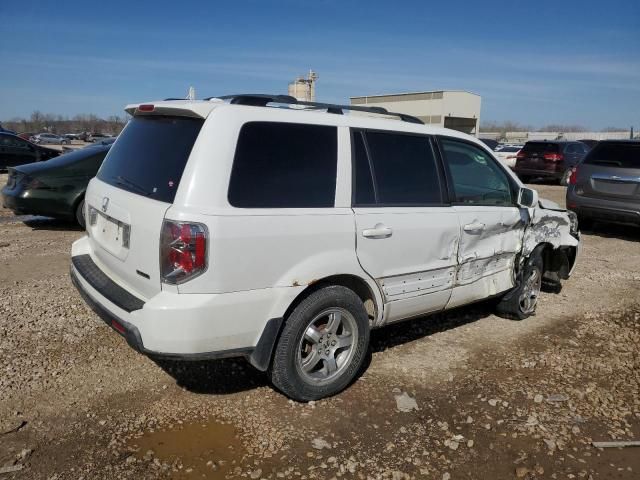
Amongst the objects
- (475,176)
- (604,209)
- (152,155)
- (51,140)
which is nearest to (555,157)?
(604,209)

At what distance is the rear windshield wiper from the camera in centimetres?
308

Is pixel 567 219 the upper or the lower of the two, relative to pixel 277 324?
upper

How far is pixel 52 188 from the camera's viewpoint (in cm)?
794

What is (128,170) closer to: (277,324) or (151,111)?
(151,111)

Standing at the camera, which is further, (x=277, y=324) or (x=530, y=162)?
(x=530, y=162)

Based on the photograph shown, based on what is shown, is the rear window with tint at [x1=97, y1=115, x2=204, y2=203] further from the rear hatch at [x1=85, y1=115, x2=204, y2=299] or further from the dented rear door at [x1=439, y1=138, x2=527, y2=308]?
the dented rear door at [x1=439, y1=138, x2=527, y2=308]

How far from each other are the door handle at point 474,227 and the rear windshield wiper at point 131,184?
231 centimetres

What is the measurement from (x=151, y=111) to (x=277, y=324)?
1614mm

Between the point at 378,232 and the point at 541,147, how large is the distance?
1662 centimetres

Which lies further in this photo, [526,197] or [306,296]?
[526,197]

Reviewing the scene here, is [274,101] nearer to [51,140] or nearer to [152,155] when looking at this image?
[152,155]

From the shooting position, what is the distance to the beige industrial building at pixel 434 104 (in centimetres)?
4128

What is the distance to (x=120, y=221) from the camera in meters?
3.17

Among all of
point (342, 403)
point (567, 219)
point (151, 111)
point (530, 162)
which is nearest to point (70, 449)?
point (342, 403)
